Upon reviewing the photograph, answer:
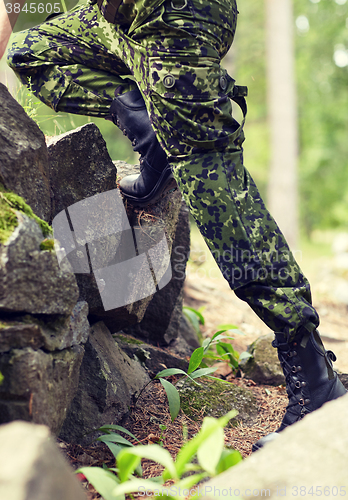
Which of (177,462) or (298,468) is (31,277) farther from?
(298,468)

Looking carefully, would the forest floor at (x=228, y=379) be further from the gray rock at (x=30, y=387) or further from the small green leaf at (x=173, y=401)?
the gray rock at (x=30, y=387)

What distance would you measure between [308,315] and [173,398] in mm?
794

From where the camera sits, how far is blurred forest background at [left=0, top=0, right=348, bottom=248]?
1708 cm

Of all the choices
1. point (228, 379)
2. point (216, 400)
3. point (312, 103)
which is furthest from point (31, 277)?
point (312, 103)

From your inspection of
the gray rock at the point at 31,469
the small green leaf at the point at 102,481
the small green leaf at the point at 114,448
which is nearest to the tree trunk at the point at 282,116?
the small green leaf at the point at 114,448

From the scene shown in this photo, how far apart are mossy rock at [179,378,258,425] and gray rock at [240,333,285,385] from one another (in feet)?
1.22

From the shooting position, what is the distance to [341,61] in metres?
17.3

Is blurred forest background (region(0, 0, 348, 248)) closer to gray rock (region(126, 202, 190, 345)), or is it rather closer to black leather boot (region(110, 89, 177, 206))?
gray rock (region(126, 202, 190, 345))

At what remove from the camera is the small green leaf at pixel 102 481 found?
123 cm

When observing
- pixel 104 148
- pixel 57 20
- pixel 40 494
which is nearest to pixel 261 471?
pixel 40 494

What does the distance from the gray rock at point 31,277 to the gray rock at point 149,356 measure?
1.21 meters

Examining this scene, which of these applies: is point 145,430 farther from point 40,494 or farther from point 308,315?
point 40,494

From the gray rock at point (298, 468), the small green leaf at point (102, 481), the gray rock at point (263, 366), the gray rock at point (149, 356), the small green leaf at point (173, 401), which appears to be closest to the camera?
the gray rock at point (298, 468)

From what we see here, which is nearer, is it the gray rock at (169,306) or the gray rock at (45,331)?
the gray rock at (45,331)
